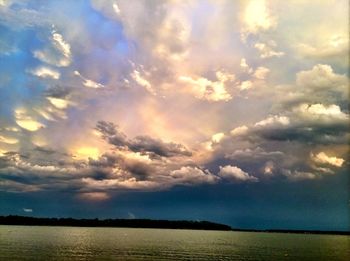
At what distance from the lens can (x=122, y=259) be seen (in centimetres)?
9581

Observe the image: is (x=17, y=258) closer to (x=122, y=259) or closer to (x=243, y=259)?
(x=122, y=259)

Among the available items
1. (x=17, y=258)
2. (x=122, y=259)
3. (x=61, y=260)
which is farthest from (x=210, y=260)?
(x=17, y=258)

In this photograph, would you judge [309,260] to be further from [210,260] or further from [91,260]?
[91,260]

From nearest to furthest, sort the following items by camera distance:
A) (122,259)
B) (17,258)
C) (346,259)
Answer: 1. (17,258)
2. (122,259)
3. (346,259)

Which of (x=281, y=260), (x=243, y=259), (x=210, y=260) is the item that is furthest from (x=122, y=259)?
(x=281, y=260)

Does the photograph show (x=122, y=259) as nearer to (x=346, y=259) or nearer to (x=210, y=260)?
(x=210, y=260)

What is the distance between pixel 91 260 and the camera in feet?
303

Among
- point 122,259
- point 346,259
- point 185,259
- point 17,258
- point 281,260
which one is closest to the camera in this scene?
point 17,258

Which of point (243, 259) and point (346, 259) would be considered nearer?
point (243, 259)

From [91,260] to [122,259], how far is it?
772 centimetres

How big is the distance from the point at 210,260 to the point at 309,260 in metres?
31.8

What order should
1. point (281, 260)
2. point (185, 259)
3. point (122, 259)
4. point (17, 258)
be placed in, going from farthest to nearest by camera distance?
point (281, 260), point (185, 259), point (122, 259), point (17, 258)

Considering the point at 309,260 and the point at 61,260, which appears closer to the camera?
the point at 61,260

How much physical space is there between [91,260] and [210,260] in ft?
103
